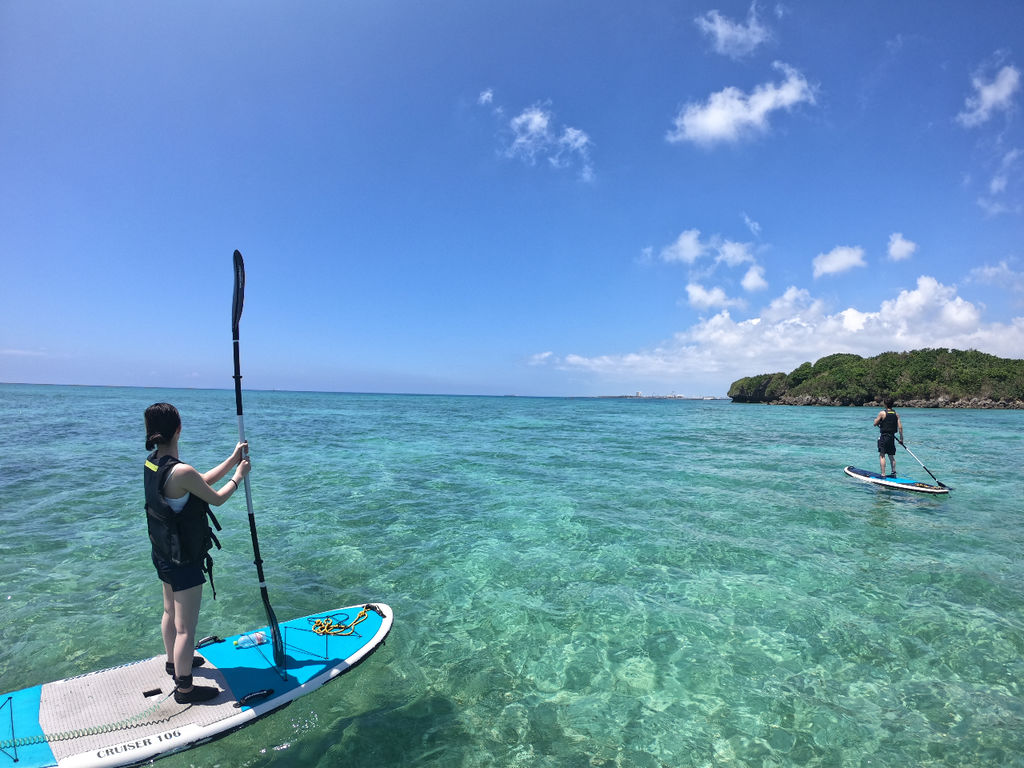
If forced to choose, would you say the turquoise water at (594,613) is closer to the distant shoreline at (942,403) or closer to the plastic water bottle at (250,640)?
the plastic water bottle at (250,640)

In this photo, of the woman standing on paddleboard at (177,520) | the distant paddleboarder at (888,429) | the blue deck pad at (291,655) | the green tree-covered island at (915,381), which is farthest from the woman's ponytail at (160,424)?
the green tree-covered island at (915,381)

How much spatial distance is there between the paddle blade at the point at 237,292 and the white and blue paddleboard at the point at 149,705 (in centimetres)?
387

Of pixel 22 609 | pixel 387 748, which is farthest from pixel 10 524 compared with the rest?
pixel 387 748

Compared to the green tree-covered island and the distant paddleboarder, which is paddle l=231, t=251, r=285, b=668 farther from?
the green tree-covered island

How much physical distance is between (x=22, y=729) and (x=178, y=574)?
6.41ft

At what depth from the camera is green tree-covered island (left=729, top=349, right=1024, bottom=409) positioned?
9862 centimetres

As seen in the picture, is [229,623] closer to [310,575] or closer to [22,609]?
[310,575]

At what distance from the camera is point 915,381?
108500 mm

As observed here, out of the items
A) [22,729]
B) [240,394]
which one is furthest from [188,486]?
[22,729]

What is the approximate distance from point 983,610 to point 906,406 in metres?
135

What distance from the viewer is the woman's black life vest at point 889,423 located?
680 inches

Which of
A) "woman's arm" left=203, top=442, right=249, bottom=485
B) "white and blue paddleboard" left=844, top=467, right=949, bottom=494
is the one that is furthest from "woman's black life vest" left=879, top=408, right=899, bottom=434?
"woman's arm" left=203, top=442, right=249, bottom=485

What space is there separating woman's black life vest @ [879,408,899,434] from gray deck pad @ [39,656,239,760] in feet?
70.5

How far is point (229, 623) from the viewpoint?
690 cm
